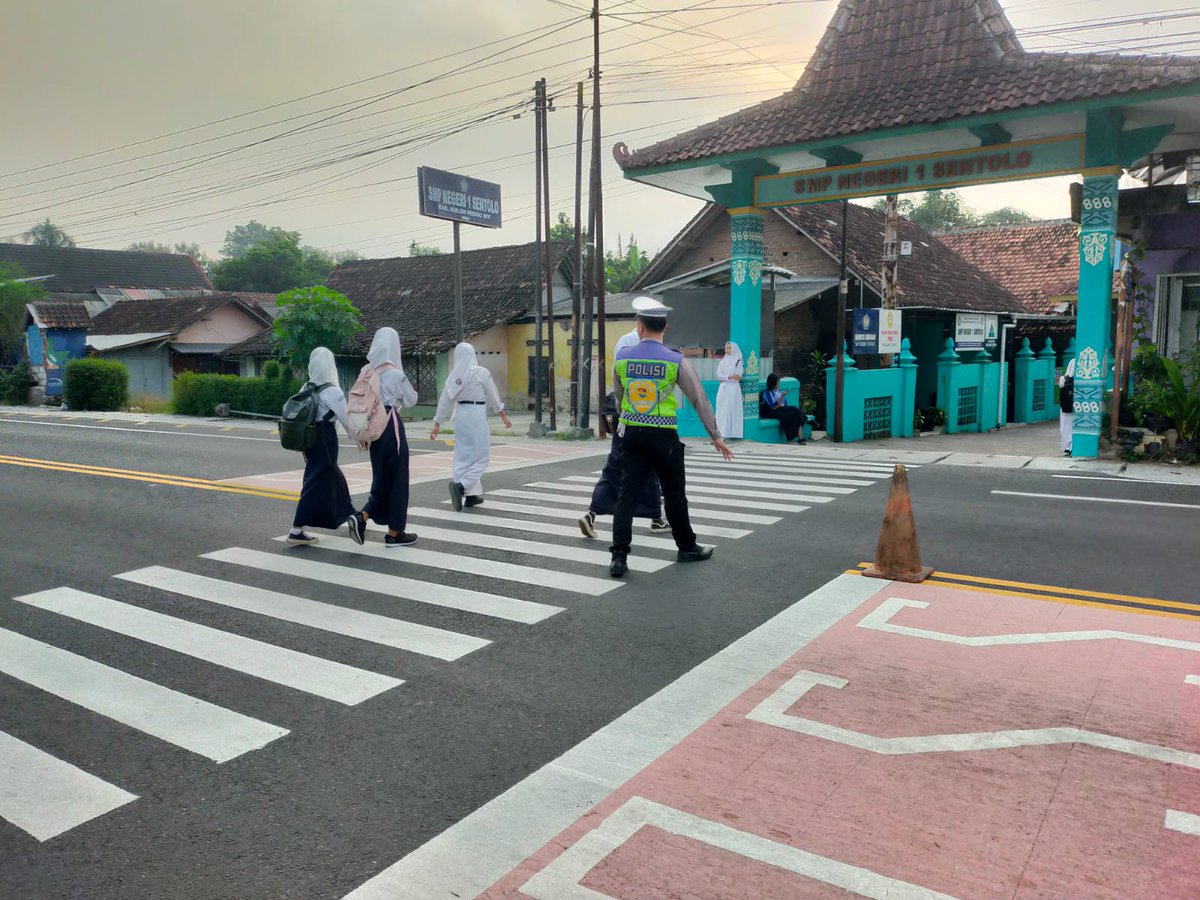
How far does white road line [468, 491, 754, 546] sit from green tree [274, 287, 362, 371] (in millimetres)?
18953

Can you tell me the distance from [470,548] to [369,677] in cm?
304

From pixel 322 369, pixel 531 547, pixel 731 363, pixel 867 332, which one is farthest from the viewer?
pixel 867 332

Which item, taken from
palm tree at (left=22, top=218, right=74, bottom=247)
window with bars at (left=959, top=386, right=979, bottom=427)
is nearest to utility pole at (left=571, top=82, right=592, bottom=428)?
window with bars at (left=959, top=386, right=979, bottom=427)

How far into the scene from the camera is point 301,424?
8.16 m

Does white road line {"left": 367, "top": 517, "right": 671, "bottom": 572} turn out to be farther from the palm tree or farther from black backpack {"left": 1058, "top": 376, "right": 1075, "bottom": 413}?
the palm tree

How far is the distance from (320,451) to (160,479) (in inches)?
225

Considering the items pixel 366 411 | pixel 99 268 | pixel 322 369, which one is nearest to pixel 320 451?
pixel 366 411

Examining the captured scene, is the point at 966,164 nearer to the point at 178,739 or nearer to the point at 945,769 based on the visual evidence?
the point at 945,769

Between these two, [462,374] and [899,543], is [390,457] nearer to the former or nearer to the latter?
[462,374]

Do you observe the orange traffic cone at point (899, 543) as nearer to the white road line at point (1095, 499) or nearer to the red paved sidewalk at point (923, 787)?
the red paved sidewalk at point (923, 787)

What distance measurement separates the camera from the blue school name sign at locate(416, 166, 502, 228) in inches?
803

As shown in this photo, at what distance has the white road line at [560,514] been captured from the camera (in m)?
8.55

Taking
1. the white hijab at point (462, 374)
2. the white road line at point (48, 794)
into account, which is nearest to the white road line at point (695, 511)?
Result: the white hijab at point (462, 374)

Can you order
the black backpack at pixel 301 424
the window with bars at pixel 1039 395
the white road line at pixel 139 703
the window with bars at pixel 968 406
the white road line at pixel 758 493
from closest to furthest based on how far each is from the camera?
the white road line at pixel 139 703
the black backpack at pixel 301 424
the white road line at pixel 758 493
the window with bars at pixel 968 406
the window with bars at pixel 1039 395
